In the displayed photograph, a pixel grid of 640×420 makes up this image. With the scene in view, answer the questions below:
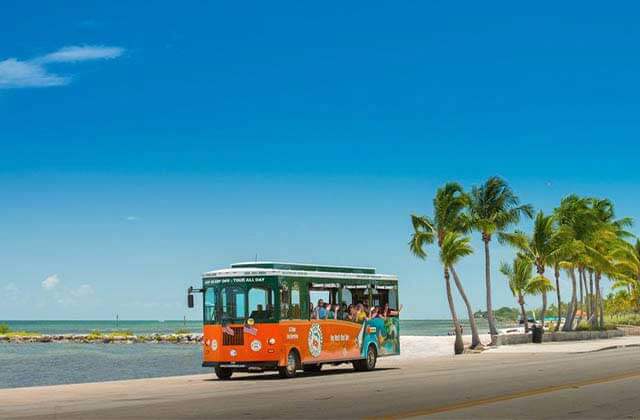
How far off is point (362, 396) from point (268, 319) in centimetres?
792

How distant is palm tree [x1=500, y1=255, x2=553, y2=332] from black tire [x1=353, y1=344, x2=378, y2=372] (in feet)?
112

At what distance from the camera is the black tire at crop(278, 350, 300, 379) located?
29.4 m

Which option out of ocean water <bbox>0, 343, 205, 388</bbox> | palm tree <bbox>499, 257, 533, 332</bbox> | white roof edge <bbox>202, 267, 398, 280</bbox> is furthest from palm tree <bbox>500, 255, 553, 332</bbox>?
white roof edge <bbox>202, 267, 398, 280</bbox>

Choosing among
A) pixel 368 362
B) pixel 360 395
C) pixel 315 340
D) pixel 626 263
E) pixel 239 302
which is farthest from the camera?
pixel 626 263

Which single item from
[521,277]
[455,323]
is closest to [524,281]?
[521,277]

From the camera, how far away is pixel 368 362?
3388 cm

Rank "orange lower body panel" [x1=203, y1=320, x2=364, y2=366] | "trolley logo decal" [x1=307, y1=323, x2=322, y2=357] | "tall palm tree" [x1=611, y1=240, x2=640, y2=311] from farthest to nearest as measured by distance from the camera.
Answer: "tall palm tree" [x1=611, y1=240, x2=640, y2=311] < "trolley logo decal" [x1=307, y1=323, x2=322, y2=357] < "orange lower body panel" [x1=203, y1=320, x2=364, y2=366]

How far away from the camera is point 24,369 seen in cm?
6738

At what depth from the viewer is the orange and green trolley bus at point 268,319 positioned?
28.8 meters

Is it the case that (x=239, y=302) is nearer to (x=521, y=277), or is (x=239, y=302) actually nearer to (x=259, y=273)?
(x=259, y=273)

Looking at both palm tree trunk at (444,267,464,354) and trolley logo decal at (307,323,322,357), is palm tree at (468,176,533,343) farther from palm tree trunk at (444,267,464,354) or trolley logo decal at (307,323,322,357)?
trolley logo decal at (307,323,322,357)

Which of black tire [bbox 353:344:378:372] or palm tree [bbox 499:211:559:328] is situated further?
palm tree [bbox 499:211:559:328]

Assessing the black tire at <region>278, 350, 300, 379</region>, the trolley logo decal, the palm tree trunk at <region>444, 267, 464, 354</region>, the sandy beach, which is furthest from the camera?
the palm tree trunk at <region>444, 267, 464, 354</region>

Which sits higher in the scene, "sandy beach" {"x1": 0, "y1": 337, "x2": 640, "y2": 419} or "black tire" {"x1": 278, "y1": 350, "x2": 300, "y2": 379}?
"black tire" {"x1": 278, "y1": 350, "x2": 300, "y2": 379}
